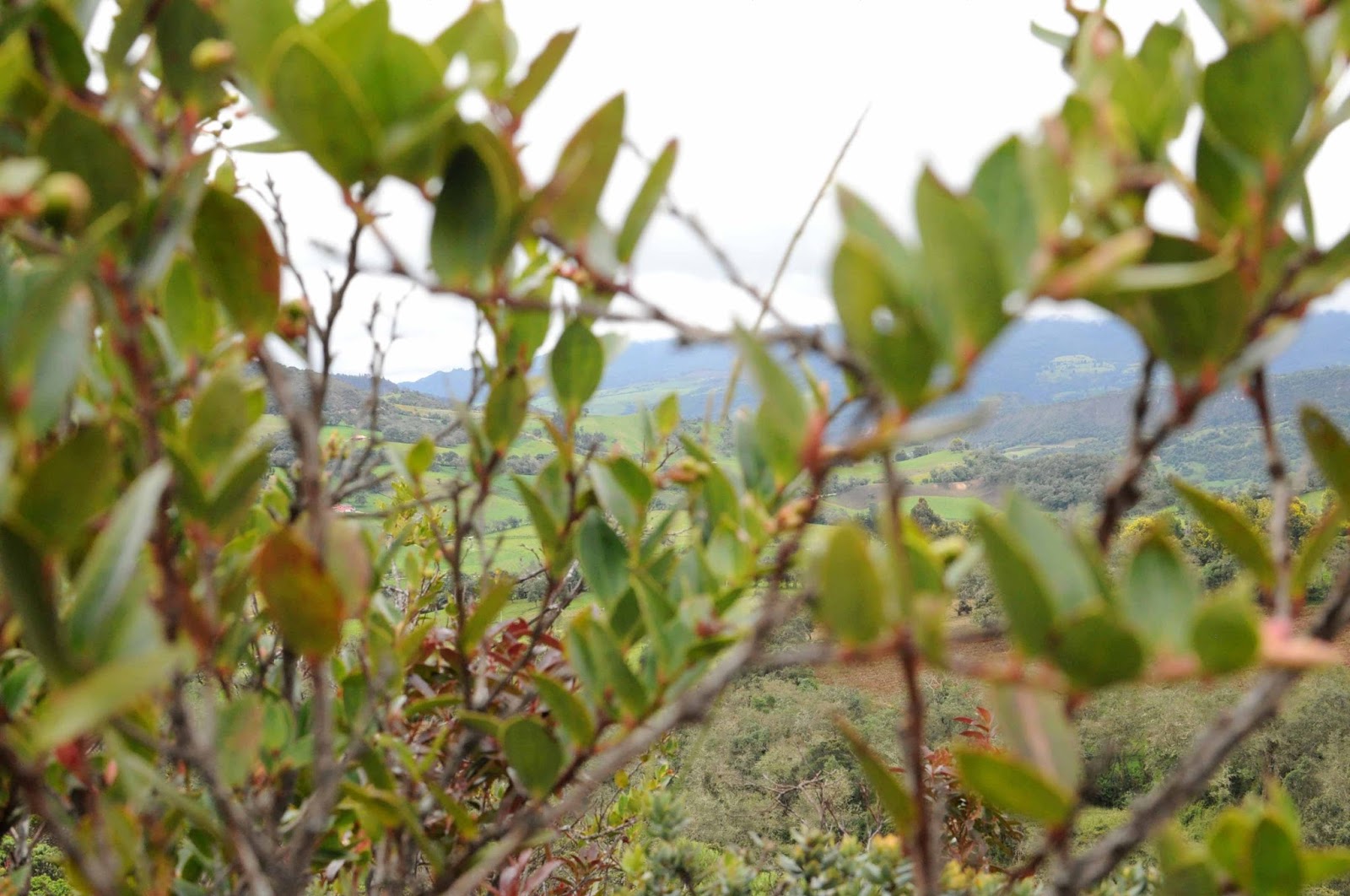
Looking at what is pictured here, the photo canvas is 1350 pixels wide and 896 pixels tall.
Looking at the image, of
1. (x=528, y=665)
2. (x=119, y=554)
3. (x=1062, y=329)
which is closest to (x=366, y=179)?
(x=119, y=554)

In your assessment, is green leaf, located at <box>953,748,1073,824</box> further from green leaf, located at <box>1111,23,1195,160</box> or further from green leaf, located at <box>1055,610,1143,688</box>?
green leaf, located at <box>1111,23,1195,160</box>

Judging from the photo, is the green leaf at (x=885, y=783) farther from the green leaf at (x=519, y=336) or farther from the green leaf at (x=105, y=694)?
the green leaf at (x=519, y=336)

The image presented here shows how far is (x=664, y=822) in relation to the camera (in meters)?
1.38

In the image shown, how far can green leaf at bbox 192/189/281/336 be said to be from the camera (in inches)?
15.0

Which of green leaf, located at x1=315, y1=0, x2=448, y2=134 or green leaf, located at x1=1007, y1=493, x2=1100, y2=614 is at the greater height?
green leaf, located at x1=315, y1=0, x2=448, y2=134

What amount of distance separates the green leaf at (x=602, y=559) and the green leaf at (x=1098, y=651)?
0.36 m

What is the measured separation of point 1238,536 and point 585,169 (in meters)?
0.37

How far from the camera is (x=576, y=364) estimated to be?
0.65 meters

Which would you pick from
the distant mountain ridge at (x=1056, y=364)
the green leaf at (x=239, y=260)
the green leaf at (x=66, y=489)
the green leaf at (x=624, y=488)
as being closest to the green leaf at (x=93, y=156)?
the green leaf at (x=239, y=260)

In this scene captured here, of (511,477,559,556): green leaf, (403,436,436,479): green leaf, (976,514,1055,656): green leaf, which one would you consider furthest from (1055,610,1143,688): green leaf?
(403,436,436,479): green leaf

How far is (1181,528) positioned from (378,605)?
2853 centimetres

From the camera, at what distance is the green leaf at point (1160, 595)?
0.34m

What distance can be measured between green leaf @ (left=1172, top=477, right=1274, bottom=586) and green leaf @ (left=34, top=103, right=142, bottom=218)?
1.60 ft

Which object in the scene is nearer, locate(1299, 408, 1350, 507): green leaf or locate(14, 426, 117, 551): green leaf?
locate(14, 426, 117, 551): green leaf
